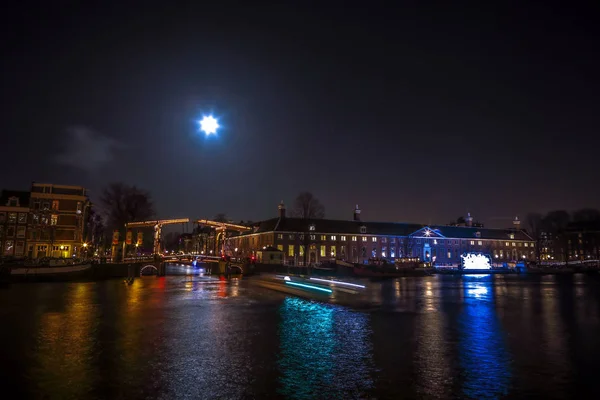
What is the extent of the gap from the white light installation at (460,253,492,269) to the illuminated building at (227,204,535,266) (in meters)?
7.36

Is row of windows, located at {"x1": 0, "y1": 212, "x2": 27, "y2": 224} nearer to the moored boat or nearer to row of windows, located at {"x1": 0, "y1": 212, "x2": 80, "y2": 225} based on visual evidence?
row of windows, located at {"x1": 0, "y1": 212, "x2": 80, "y2": 225}

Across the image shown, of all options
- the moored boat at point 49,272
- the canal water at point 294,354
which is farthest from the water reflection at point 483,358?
the moored boat at point 49,272

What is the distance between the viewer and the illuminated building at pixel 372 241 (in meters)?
107

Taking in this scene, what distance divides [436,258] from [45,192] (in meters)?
99.3

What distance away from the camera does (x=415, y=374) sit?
11.6m

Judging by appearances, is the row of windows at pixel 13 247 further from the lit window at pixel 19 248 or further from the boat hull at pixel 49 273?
the boat hull at pixel 49 273

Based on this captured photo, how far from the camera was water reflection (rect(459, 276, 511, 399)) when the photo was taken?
34.5ft

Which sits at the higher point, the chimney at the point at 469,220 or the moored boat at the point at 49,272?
the chimney at the point at 469,220

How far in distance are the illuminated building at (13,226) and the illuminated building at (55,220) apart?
109 cm

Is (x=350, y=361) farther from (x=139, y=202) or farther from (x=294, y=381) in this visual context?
(x=139, y=202)

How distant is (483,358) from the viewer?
44.8 ft

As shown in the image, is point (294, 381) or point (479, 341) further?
point (479, 341)

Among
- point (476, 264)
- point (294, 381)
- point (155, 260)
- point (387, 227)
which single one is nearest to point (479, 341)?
point (294, 381)

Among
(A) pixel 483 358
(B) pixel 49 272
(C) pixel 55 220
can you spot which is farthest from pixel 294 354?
(C) pixel 55 220
